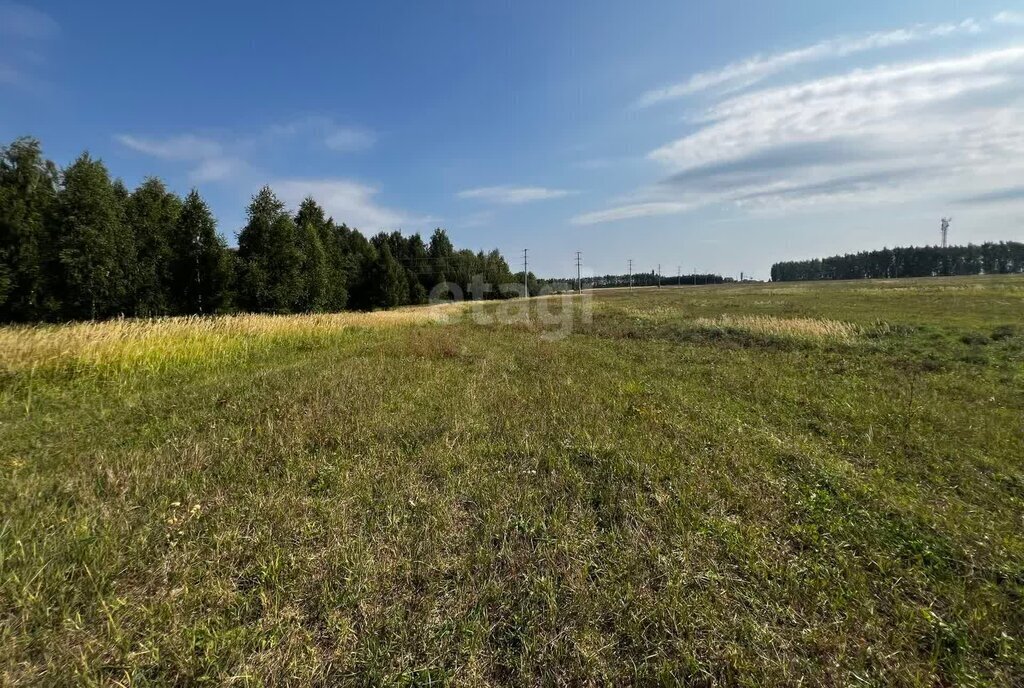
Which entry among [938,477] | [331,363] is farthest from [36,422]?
[938,477]

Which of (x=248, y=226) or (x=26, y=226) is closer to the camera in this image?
(x=26, y=226)

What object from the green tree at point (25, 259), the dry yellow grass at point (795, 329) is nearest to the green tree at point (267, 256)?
the green tree at point (25, 259)

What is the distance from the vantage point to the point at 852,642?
8.20 ft

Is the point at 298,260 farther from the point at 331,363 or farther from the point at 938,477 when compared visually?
the point at 938,477

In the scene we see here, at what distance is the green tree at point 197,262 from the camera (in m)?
28.4

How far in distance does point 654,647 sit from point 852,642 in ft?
4.21

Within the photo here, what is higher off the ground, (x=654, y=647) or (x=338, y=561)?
(x=338, y=561)

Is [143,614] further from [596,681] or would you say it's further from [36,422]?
[36,422]

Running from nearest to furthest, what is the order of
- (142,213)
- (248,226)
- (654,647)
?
(654,647), (142,213), (248,226)

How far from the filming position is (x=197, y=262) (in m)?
28.8

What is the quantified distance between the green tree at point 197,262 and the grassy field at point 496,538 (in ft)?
79.9

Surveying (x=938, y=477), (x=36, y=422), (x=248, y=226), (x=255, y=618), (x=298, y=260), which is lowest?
(x=938, y=477)

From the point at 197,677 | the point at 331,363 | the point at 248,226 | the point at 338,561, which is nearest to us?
the point at 197,677

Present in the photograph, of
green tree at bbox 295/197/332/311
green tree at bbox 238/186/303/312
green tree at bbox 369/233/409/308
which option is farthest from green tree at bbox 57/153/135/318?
green tree at bbox 369/233/409/308
